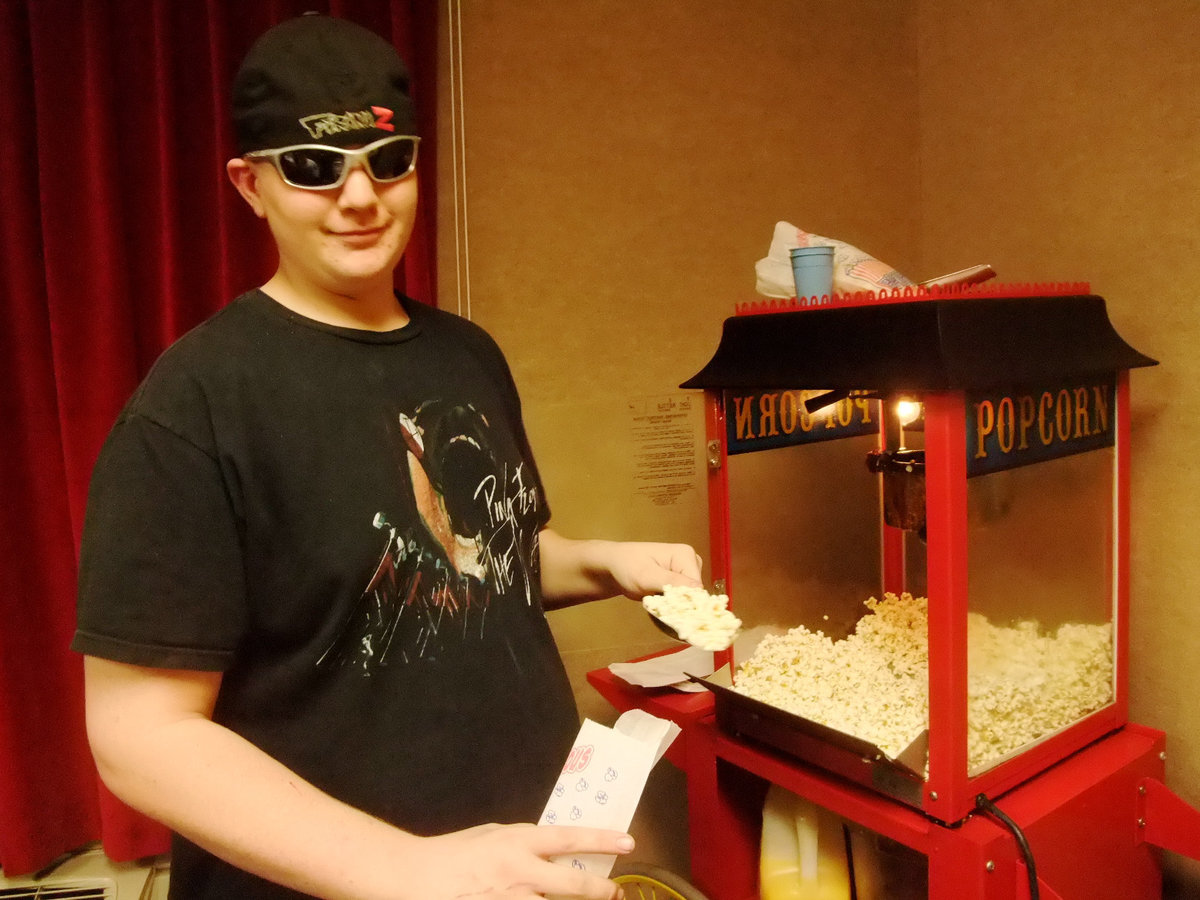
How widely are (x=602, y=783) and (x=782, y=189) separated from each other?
58.9 inches

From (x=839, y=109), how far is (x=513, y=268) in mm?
876

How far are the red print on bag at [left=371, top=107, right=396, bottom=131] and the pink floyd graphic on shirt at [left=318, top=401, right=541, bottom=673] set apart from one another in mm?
→ 305

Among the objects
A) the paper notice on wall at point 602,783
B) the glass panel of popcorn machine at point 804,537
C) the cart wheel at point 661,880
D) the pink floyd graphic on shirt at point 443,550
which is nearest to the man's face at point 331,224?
the pink floyd graphic on shirt at point 443,550

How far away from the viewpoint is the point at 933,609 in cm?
111

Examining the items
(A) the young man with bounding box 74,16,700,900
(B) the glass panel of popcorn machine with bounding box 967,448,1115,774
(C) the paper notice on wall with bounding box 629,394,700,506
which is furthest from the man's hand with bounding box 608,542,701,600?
(C) the paper notice on wall with bounding box 629,394,700,506

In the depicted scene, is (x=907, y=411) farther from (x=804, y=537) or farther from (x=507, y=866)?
(x=507, y=866)

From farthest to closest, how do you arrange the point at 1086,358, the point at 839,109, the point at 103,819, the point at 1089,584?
the point at 839,109 < the point at 103,819 < the point at 1089,584 < the point at 1086,358

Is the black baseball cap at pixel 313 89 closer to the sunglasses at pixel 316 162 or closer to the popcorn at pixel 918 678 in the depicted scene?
the sunglasses at pixel 316 162

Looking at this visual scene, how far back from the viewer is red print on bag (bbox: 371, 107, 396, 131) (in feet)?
3.10

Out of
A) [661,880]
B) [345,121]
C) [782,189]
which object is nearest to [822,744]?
[661,880]

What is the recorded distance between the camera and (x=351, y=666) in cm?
90

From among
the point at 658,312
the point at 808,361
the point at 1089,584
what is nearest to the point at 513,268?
the point at 658,312

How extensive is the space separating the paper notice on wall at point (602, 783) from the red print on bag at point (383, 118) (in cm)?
67

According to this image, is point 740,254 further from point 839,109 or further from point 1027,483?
point 1027,483
